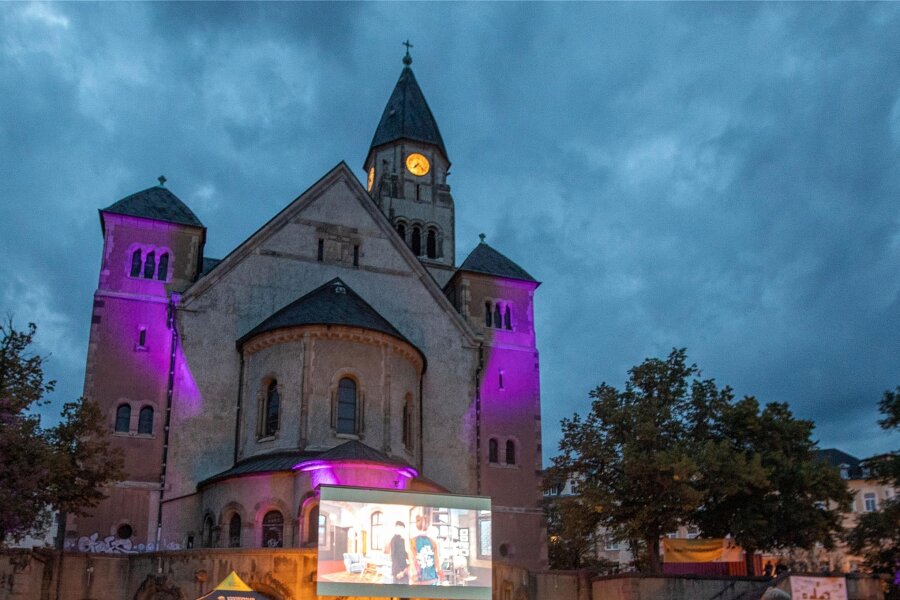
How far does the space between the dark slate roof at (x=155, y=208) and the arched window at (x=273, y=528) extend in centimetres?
1499

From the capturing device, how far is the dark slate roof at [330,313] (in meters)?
38.6

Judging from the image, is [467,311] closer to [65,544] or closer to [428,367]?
[428,367]

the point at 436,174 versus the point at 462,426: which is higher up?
the point at 436,174

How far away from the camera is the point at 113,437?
126 ft

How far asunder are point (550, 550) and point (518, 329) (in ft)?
63.4

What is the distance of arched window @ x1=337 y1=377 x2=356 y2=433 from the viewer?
1511 inches

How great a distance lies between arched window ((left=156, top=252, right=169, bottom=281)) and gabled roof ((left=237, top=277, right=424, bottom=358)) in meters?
4.78

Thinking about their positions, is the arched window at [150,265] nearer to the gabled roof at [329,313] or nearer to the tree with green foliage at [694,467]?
the gabled roof at [329,313]

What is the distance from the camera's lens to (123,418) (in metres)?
39.0

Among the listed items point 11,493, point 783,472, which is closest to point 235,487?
point 11,493

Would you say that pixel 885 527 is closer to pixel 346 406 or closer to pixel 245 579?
pixel 346 406

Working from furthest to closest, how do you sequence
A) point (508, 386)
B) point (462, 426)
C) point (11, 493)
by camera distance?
point (508, 386) → point (462, 426) → point (11, 493)

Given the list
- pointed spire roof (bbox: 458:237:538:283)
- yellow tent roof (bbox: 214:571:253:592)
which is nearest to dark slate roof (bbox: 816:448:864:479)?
pointed spire roof (bbox: 458:237:538:283)

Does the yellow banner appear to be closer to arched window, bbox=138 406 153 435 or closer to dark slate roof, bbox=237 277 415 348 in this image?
dark slate roof, bbox=237 277 415 348
